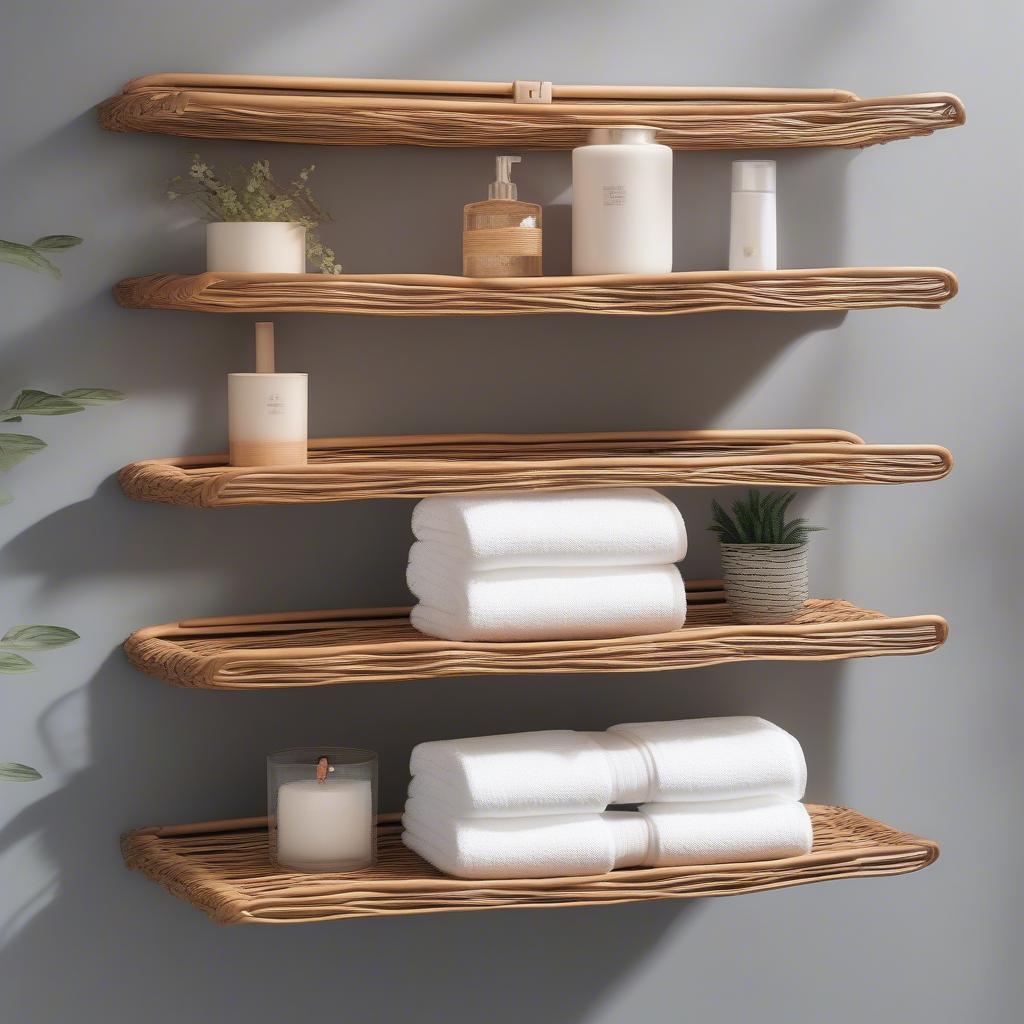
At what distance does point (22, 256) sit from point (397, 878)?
647mm

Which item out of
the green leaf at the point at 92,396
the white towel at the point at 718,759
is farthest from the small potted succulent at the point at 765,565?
the green leaf at the point at 92,396

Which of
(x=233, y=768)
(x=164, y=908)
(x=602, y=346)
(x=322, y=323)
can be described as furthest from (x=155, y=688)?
(x=602, y=346)

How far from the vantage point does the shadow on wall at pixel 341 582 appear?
149 cm

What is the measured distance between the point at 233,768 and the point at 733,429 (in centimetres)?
63

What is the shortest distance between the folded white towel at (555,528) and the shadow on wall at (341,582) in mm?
157

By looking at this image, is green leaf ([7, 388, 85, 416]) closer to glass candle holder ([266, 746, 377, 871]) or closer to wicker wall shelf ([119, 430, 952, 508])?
wicker wall shelf ([119, 430, 952, 508])

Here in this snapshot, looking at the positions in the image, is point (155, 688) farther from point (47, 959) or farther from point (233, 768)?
point (47, 959)

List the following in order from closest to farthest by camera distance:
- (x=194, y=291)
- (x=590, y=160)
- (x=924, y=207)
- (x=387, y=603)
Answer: (x=194, y=291) < (x=590, y=160) < (x=387, y=603) < (x=924, y=207)

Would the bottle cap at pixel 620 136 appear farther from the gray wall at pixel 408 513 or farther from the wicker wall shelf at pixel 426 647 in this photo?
the wicker wall shelf at pixel 426 647

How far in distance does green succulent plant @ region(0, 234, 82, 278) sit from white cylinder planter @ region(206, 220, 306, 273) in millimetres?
124

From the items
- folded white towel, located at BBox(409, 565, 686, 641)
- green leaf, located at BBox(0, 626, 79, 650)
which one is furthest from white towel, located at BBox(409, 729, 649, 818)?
green leaf, located at BBox(0, 626, 79, 650)

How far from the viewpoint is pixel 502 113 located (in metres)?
1.43

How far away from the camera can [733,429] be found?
5.39 ft

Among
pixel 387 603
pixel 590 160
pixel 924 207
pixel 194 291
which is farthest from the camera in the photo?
pixel 924 207
